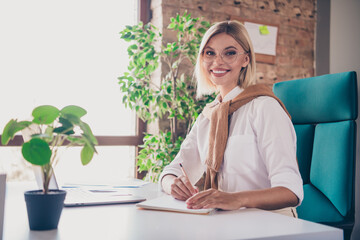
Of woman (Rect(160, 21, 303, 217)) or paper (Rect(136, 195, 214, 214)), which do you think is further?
woman (Rect(160, 21, 303, 217))

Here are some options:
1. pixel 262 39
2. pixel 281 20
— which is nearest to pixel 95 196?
pixel 262 39

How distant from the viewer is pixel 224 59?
1.67m

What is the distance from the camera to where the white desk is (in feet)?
2.52

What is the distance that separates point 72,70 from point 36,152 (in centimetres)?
239

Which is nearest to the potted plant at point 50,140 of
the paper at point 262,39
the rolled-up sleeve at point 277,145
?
the rolled-up sleeve at point 277,145

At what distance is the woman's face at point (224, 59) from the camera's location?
167 centimetres

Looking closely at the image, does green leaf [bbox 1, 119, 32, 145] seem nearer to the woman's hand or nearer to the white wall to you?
the woman's hand

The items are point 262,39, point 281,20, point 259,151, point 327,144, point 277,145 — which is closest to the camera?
point 277,145

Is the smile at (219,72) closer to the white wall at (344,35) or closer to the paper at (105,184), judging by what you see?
the paper at (105,184)

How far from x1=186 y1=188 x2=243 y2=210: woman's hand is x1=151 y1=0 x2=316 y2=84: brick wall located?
234 cm

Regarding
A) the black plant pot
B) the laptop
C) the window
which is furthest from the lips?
the window

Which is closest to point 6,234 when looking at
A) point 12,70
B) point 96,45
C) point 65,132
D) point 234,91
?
point 65,132

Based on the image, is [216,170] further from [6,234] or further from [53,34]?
[53,34]

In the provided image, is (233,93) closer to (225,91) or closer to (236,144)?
(225,91)
